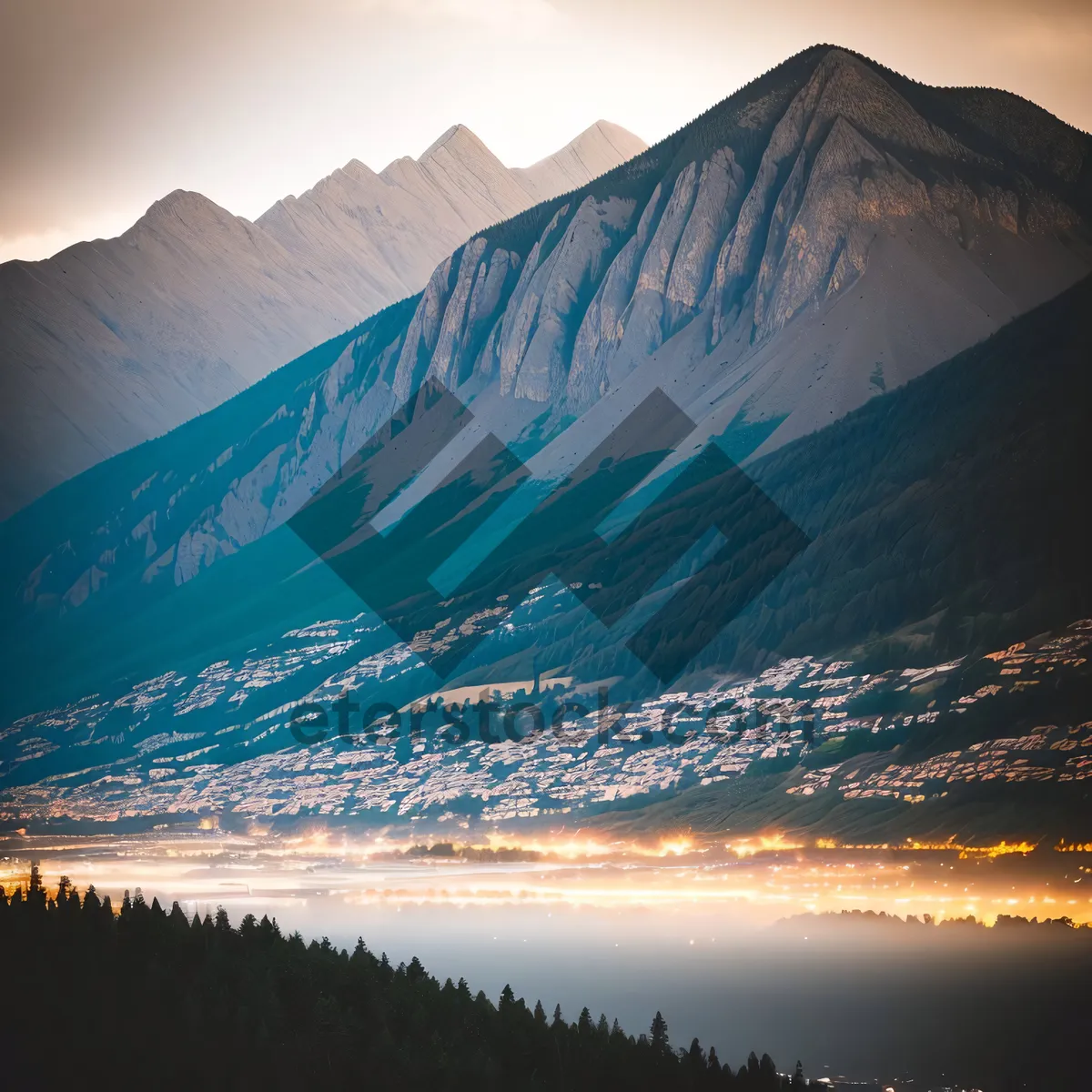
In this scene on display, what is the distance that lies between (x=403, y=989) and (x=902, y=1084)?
52.4 m

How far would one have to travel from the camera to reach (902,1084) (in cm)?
17162

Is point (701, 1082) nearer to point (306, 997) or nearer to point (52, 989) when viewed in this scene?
point (306, 997)

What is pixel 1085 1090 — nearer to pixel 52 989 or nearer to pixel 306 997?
pixel 306 997

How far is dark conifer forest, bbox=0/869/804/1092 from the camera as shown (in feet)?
469

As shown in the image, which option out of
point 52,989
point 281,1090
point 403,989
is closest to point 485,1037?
point 403,989

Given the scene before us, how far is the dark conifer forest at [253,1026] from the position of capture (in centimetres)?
14300

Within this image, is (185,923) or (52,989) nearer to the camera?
(52,989)

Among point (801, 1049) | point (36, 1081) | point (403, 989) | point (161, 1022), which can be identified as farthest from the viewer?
point (801, 1049)

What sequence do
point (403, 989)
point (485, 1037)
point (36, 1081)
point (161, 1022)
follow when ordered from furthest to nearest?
point (403, 989) → point (485, 1037) → point (161, 1022) → point (36, 1081)

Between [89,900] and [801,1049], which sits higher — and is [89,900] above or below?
above

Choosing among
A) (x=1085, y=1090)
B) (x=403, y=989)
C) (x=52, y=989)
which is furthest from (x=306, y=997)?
(x=1085, y=1090)

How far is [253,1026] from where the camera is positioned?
14975 centimetres

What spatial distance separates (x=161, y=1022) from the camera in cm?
14675

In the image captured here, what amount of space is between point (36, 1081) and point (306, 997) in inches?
1188
